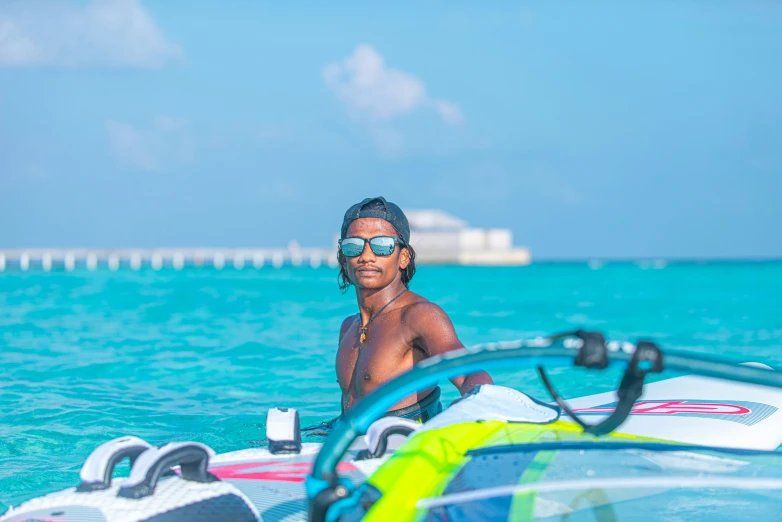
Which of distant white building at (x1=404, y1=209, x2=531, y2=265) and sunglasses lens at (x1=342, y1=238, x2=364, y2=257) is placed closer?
sunglasses lens at (x1=342, y1=238, x2=364, y2=257)

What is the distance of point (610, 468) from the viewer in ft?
7.80

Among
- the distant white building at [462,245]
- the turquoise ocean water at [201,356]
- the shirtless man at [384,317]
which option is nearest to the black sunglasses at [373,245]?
the shirtless man at [384,317]

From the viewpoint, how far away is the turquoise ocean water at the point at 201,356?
6.11 metres

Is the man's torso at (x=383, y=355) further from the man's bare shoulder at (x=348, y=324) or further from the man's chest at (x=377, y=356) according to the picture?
the man's bare shoulder at (x=348, y=324)

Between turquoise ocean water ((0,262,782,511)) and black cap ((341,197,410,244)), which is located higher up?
black cap ((341,197,410,244))

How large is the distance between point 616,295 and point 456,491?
84.3 ft

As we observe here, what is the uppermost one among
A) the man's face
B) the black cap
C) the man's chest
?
the black cap

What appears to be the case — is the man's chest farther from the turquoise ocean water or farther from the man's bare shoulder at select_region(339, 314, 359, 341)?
the turquoise ocean water

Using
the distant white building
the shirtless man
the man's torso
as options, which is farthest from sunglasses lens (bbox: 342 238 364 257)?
the distant white building

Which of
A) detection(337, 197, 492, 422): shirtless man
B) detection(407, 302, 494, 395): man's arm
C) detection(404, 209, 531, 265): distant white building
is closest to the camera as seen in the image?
detection(407, 302, 494, 395): man's arm

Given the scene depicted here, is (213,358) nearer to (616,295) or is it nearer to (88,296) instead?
(88,296)

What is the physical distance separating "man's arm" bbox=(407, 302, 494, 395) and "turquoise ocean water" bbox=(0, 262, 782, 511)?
2141 mm

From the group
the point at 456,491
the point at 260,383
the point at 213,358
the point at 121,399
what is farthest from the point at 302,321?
the point at 456,491

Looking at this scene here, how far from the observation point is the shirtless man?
11.9 ft
